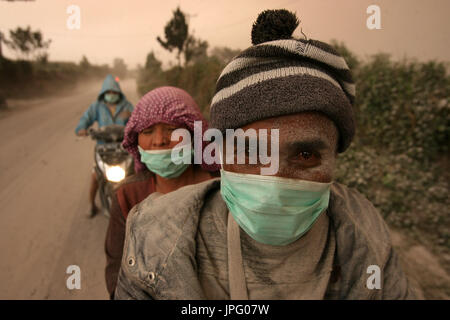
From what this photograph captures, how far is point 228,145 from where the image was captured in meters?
0.99

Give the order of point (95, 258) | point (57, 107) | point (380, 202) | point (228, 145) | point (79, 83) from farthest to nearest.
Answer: point (79, 83) < point (57, 107) < point (380, 202) < point (95, 258) < point (228, 145)

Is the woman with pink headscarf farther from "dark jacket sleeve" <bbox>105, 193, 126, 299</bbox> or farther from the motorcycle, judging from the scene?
the motorcycle

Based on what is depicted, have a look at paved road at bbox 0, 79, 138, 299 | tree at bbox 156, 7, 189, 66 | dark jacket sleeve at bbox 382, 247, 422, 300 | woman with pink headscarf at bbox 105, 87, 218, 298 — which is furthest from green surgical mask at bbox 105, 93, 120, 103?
dark jacket sleeve at bbox 382, 247, 422, 300

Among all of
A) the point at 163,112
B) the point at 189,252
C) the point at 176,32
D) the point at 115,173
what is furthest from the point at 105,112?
the point at 189,252

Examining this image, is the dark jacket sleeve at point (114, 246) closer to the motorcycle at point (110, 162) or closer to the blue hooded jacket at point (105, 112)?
the motorcycle at point (110, 162)

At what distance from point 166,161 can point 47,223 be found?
2667 millimetres

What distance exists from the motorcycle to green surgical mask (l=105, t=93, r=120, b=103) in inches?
46.2

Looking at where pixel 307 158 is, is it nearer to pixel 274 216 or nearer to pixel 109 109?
pixel 274 216

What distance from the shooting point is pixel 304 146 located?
0.88 metres

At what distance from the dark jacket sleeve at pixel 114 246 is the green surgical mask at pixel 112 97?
3.00 metres

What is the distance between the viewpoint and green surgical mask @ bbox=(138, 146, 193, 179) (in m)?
1.83

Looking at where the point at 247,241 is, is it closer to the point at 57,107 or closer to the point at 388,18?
the point at 388,18

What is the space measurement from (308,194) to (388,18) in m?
0.69
